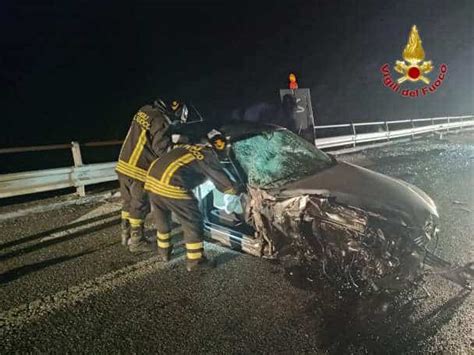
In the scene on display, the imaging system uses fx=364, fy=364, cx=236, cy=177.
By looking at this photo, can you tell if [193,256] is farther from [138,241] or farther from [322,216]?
[322,216]

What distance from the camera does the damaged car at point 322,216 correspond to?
3.27 metres

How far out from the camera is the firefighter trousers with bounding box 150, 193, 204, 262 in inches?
149

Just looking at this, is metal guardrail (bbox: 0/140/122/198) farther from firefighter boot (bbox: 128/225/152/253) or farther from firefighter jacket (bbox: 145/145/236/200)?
firefighter jacket (bbox: 145/145/236/200)

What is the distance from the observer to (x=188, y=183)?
12.5ft

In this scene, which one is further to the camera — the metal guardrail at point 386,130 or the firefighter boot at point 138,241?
the metal guardrail at point 386,130

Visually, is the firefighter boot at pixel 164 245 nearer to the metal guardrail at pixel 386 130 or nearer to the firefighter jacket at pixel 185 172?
the firefighter jacket at pixel 185 172

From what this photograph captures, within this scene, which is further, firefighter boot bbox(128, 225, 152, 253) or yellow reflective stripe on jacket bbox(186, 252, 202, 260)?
firefighter boot bbox(128, 225, 152, 253)

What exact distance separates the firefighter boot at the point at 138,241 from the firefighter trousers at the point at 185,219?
43 centimetres

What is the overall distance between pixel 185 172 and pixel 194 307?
134 centimetres

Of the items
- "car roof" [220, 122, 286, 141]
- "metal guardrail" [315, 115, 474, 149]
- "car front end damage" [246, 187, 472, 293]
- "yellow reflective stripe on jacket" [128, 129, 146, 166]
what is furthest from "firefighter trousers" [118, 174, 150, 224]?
"metal guardrail" [315, 115, 474, 149]

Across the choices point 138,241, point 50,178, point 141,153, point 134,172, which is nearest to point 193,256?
point 138,241

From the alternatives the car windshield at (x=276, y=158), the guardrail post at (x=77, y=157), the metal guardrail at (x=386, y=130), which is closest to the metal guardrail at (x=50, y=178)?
the guardrail post at (x=77, y=157)

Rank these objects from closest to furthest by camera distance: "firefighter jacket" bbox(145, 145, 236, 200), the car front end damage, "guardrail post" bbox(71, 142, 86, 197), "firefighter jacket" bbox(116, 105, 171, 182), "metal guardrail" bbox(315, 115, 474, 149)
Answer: the car front end damage < "firefighter jacket" bbox(145, 145, 236, 200) < "firefighter jacket" bbox(116, 105, 171, 182) < "guardrail post" bbox(71, 142, 86, 197) < "metal guardrail" bbox(315, 115, 474, 149)

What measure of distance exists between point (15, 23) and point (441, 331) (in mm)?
58869
